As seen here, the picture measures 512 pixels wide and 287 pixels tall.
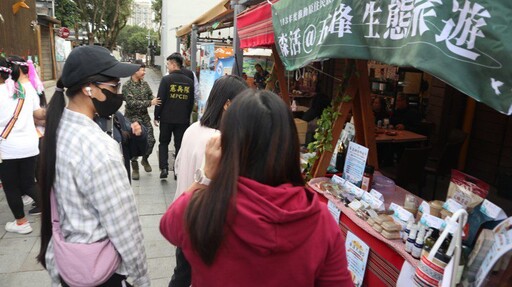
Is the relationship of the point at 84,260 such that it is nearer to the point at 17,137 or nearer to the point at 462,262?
the point at 462,262

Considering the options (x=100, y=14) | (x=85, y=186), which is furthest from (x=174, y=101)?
(x=100, y=14)

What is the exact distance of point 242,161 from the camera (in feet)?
3.64

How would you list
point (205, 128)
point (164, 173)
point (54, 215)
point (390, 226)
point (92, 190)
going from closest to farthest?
point (92, 190), point (54, 215), point (390, 226), point (205, 128), point (164, 173)

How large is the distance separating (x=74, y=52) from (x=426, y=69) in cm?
158

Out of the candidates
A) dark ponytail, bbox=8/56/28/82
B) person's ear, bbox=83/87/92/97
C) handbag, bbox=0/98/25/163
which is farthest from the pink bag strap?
dark ponytail, bbox=8/56/28/82

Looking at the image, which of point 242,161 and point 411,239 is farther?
point 411,239

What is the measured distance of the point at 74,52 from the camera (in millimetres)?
1715

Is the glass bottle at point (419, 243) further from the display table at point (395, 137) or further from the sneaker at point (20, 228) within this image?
the sneaker at point (20, 228)

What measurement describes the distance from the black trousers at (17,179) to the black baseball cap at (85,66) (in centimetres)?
275

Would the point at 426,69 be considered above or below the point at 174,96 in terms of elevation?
above

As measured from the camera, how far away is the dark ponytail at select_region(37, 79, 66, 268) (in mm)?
1672

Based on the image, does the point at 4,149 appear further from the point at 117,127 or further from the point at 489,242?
the point at 489,242

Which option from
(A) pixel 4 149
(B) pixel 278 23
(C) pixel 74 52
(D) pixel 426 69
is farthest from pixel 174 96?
(D) pixel 426 69

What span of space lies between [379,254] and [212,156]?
5.10ft
